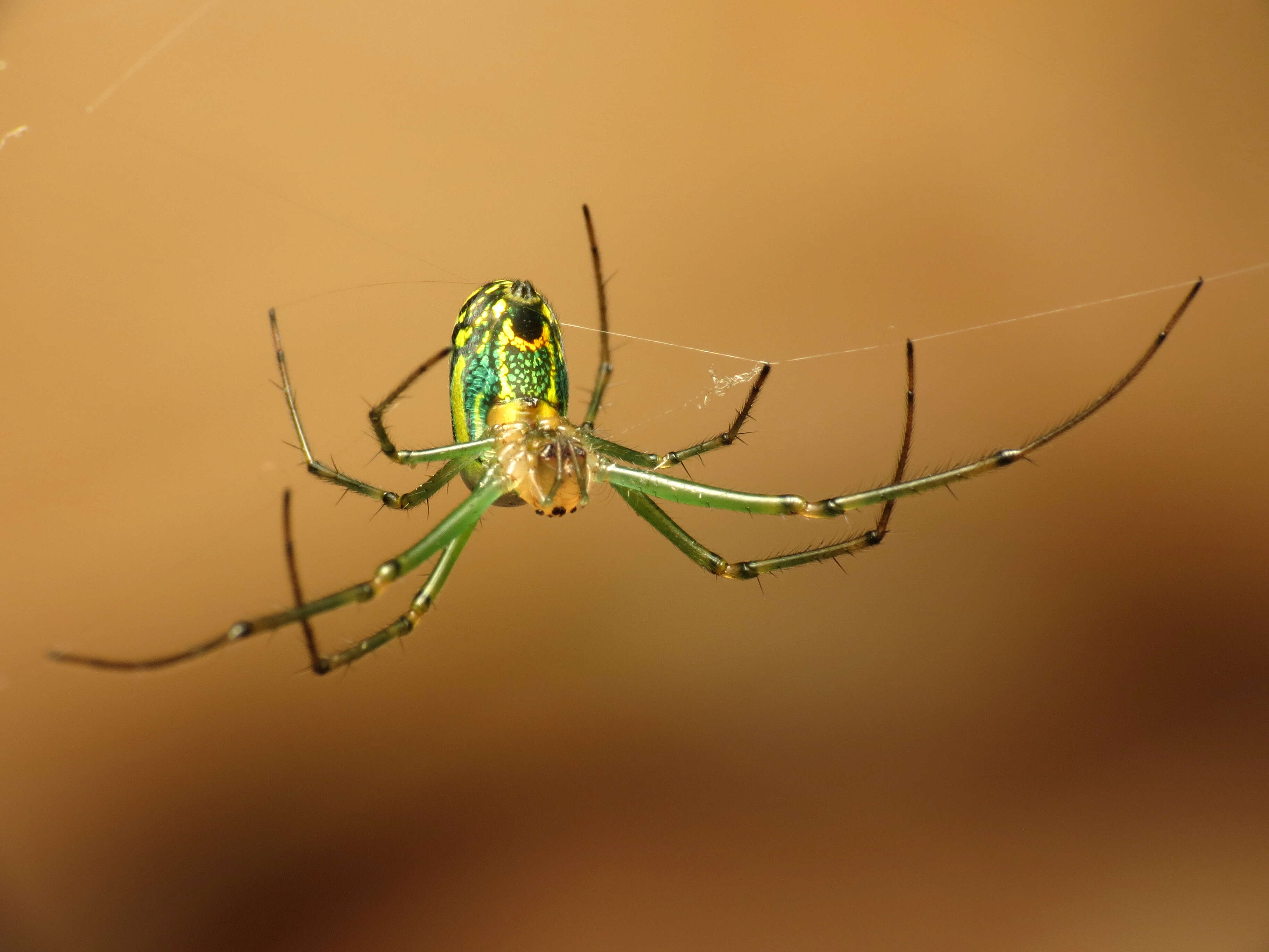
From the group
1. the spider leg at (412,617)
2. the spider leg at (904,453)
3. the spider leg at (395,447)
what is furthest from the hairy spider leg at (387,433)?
the spider leg at (904,453)

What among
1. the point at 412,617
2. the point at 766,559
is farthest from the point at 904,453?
the point at 412,617

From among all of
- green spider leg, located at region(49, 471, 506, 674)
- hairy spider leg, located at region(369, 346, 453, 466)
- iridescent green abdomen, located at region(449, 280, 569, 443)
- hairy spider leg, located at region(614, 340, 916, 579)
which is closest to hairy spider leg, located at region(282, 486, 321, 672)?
green spider leg, located at region(49, 471, 506, 674)

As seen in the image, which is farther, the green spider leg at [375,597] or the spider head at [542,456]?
the spider head at [542,456]

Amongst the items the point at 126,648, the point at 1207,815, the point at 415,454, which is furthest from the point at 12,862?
the point at 1207,815

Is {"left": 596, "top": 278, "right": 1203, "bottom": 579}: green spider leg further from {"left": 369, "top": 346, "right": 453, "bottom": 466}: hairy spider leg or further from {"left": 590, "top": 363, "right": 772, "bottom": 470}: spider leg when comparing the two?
{"left": 369, "top": 346, "right": 453, "bottom": 466}: hairy spider leg

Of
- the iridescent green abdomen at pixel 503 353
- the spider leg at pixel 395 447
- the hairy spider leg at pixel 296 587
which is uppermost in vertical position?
the iridescent green abdomen at pixel 503 353

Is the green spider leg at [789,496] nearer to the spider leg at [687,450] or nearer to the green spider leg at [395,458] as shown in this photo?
the spider leg at [687,450]

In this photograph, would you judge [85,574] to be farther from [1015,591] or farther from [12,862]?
[1015,591]
